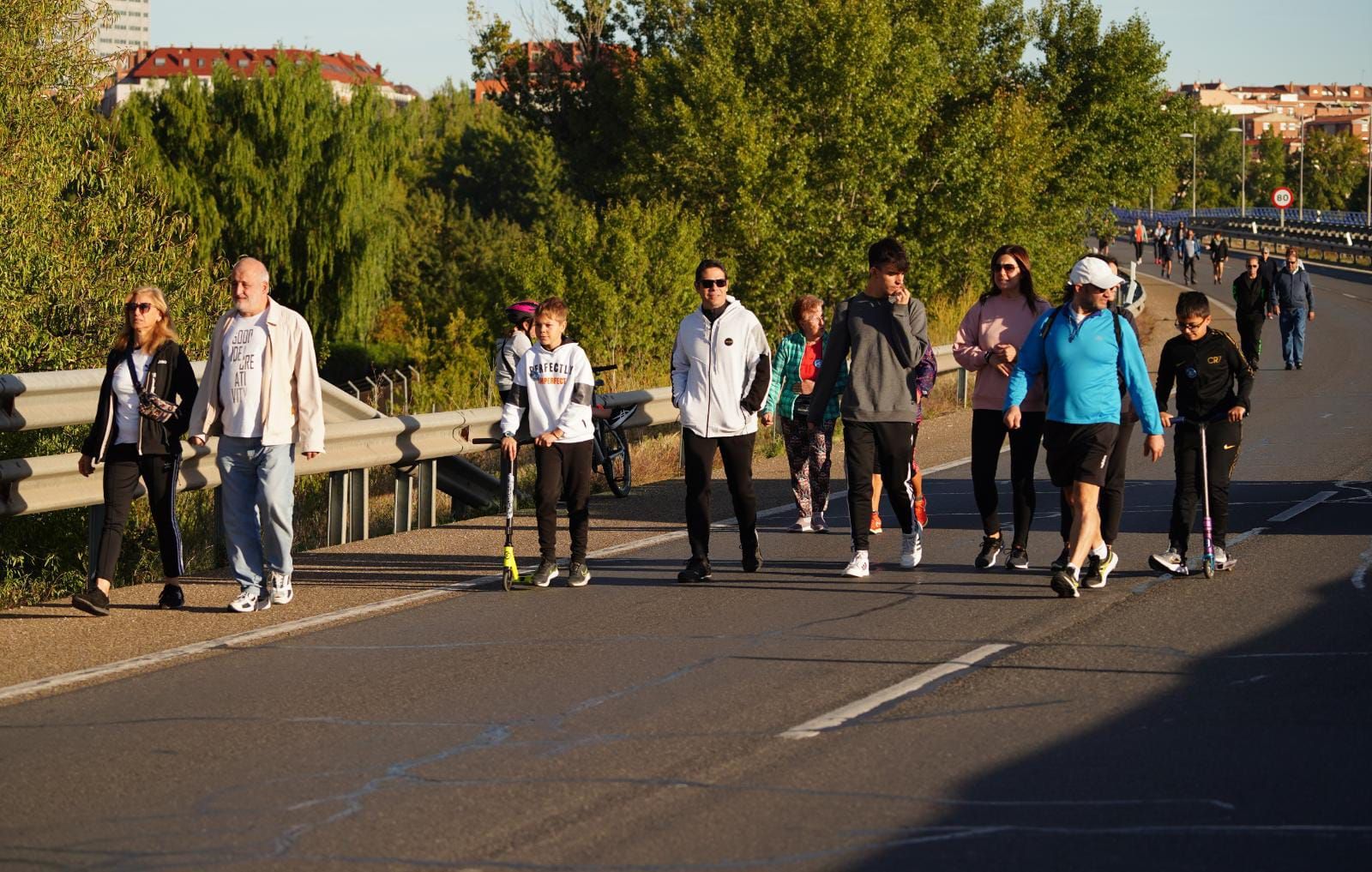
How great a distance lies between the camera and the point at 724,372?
10430mm

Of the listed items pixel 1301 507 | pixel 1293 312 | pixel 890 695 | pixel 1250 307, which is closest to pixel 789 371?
pixel 1301 507

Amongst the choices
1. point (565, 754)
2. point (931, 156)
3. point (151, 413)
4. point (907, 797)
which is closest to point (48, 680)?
point (151, 413)

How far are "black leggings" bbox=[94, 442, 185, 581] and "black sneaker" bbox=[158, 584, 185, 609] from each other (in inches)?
3.5

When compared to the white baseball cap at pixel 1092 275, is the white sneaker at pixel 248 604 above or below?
below

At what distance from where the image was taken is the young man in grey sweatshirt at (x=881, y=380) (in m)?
10.3

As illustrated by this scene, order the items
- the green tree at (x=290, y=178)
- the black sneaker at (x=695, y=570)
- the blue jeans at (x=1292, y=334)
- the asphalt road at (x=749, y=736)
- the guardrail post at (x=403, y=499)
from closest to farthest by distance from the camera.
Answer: the asphalt road at (x=749, y=736) < the black sneaker at (x=695, y=570) < the guardrail post at (x=403, y=499) < the blue jeans at (x=1292, y=334) < the green tree at (x=290, y=178)

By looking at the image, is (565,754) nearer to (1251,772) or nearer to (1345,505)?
(1251,772)

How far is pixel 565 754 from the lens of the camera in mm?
6230

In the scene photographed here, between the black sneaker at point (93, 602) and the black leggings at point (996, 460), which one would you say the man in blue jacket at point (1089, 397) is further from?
the black sneaker at point (93, 602)

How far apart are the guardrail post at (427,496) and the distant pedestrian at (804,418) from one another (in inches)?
105

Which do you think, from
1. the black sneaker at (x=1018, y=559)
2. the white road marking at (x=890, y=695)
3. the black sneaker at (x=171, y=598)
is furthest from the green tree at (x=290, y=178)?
the white road marking at (x=890, y=695)

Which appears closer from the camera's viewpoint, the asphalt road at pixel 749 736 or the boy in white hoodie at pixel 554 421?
the asphalt road at pixel 749 736

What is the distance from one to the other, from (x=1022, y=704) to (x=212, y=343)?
515cm

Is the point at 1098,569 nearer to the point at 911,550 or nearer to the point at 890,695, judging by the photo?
the point at 911,550
